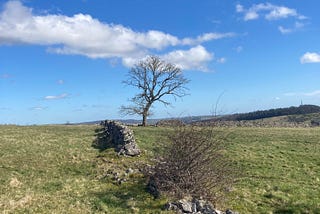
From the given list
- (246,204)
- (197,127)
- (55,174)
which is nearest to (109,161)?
(55,174)

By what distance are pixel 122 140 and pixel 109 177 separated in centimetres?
1105

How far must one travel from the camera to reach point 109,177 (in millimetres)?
25234

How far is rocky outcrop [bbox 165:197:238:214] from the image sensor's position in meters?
18.0

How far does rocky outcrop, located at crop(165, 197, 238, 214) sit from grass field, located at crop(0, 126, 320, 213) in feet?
2.49

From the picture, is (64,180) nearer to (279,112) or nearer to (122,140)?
(122,140)

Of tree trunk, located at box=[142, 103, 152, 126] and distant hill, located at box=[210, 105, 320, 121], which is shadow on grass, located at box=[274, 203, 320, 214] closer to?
tree trunk, located at box=[142, 103, 152, 126]

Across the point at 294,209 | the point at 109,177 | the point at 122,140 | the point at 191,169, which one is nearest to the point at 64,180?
the point at 109,177

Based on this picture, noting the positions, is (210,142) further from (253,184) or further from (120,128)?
(120,128)

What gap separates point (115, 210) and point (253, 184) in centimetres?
1087

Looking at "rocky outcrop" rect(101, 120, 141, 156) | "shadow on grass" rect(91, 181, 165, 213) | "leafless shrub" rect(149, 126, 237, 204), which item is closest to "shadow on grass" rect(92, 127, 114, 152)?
"rocky outcrop" rect(101, 120, 141, 156)

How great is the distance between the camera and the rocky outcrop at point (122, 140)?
110 feet

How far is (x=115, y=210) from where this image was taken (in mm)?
18469

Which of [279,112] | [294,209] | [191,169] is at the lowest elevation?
[294,209]

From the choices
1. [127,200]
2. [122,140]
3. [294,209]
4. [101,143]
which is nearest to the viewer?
[127,200]
